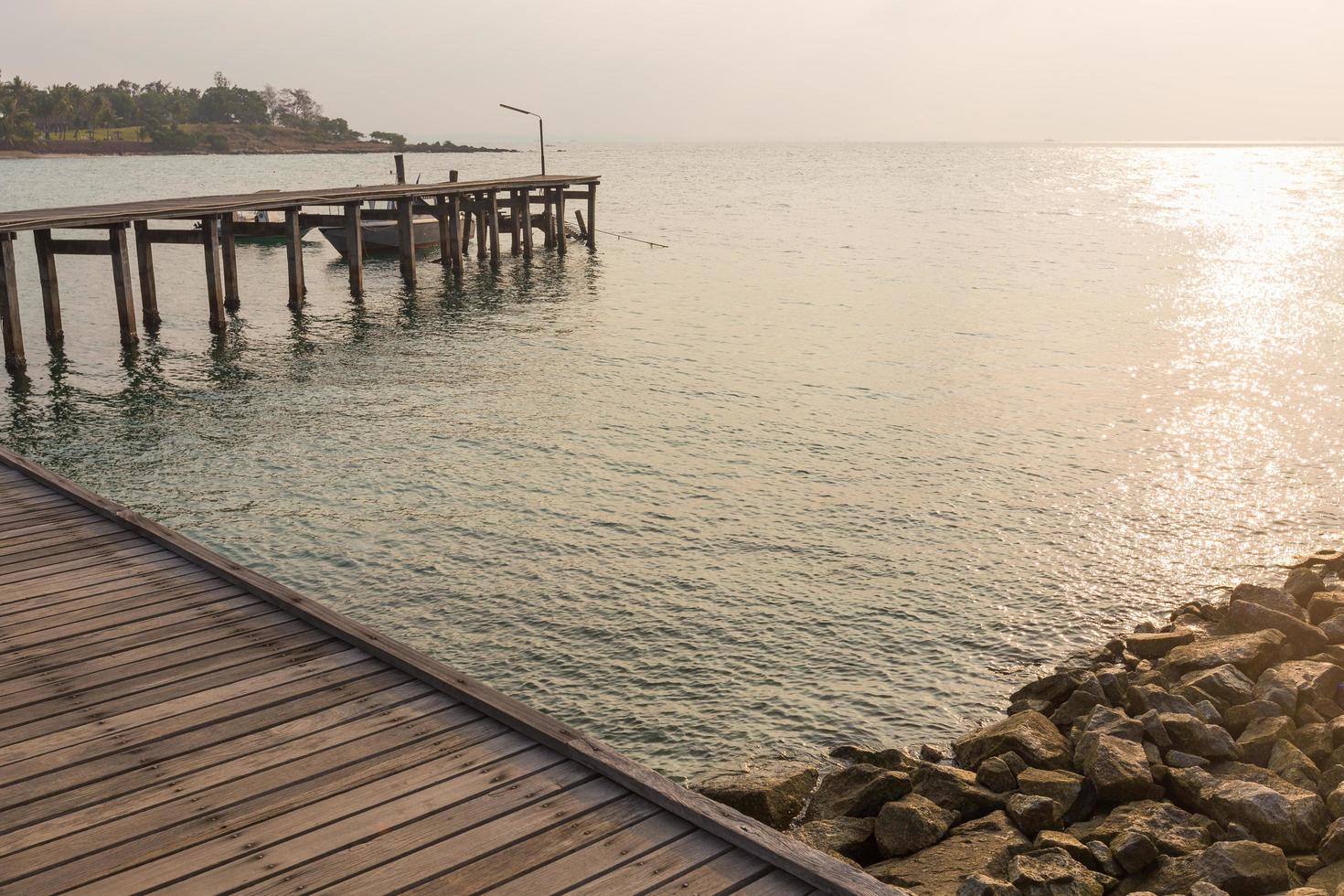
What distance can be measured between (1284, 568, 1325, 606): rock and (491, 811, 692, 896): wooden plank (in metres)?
7.73

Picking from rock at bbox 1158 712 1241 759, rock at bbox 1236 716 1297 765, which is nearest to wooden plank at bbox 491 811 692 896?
rock at bbox 1158 712 1241 759

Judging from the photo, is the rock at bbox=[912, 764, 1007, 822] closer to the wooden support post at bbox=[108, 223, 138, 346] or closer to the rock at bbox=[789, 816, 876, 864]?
the rock at bbox=[789, 816, 876, 864]

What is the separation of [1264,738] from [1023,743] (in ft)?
4.87

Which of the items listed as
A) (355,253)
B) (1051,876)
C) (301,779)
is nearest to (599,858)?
(301,779)

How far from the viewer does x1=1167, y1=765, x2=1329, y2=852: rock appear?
5.86 m

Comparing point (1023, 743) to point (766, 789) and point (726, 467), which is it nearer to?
point (766, 789)

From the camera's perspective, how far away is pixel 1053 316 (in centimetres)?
2806

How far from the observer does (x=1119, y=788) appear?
6500 mm

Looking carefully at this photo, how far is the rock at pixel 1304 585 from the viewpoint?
9695mm

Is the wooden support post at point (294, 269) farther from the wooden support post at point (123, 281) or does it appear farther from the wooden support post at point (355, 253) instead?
the wooden support post at point (123, 281)

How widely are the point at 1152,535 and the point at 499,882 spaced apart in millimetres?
10209

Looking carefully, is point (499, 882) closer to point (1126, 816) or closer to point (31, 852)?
point (31, 852)

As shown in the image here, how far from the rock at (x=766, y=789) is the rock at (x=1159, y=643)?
3.33 m

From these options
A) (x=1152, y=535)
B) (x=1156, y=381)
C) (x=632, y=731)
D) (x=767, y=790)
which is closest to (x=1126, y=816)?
(x=767, y=790)
